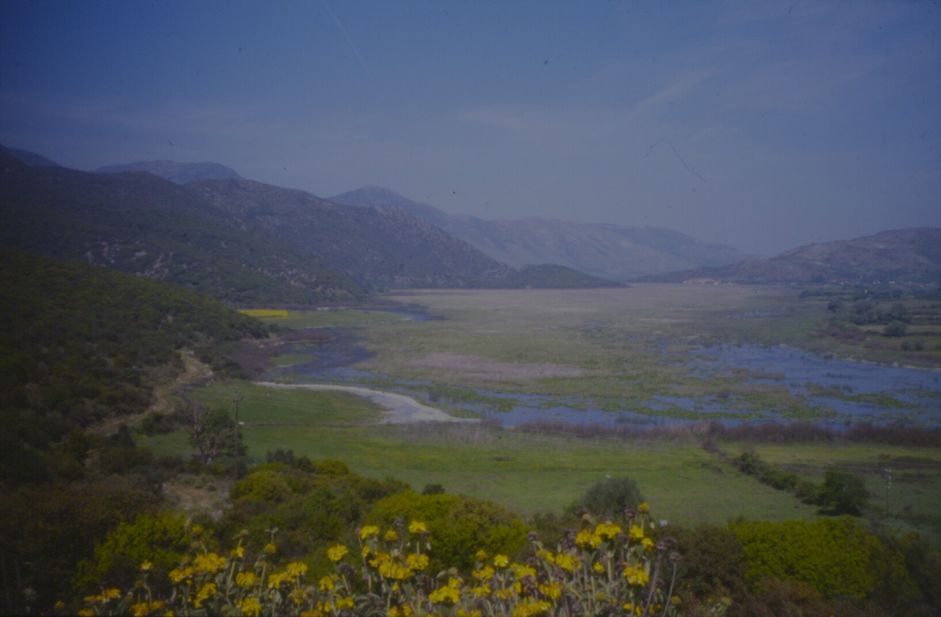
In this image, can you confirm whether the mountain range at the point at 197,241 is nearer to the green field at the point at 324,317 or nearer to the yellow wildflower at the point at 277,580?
the green field at the point at 324,317

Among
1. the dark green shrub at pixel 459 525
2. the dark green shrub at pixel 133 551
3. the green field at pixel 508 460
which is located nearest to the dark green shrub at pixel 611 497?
the green field at pixel 508 460

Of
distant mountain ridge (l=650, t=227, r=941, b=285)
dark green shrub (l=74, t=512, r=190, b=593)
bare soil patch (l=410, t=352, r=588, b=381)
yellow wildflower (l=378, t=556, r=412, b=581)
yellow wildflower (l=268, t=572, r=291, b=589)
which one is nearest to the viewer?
yellow wildflower (l=378, t=556, r=412, b=581)

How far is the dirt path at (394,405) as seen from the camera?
117ft

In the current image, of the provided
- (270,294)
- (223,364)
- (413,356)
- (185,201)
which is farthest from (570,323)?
(185,201)

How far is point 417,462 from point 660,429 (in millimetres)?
14914

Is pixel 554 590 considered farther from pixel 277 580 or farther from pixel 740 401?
pixel 740 401

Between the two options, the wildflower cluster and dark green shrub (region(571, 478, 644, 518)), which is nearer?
the wildflower cluster

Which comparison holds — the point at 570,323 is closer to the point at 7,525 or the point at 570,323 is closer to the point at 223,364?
the point at 223,364

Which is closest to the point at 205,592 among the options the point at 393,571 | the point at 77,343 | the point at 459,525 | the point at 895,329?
the point at 393,571

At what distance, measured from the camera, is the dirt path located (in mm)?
35750

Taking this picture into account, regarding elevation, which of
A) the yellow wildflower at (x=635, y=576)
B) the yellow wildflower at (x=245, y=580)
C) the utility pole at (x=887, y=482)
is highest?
the yellow wildflower at (x=635, y=576)

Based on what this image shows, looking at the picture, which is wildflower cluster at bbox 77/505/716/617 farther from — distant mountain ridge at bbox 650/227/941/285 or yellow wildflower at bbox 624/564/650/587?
distant mountain ridge at bbox 650/227/941/285

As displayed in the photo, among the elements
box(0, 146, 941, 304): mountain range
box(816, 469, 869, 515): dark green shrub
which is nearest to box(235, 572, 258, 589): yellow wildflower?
box(816, 469, 869, 515): dark green shrub

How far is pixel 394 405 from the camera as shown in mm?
39344
